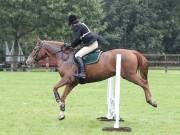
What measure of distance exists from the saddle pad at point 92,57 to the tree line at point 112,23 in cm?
4595

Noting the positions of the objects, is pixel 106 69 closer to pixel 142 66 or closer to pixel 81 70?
pixel 81 70

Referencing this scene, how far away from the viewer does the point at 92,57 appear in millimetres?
15195

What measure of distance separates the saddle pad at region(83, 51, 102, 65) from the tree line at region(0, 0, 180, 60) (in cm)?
4595

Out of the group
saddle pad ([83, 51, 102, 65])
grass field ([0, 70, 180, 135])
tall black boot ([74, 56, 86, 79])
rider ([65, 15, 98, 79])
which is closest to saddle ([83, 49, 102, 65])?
saddle pad ([83, 51, 102, 65])

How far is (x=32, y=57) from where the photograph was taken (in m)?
16.1

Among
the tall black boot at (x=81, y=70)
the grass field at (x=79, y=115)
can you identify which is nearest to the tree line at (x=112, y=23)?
the grass field at (x=79, y=115)

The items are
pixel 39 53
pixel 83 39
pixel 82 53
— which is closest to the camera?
pixel 82 53

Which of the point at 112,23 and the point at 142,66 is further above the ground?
the point at 112,23

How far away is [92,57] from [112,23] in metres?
64.1

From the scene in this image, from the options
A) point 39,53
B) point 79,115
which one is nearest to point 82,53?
point 39,53

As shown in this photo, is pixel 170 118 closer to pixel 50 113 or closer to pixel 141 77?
pixel 141 77

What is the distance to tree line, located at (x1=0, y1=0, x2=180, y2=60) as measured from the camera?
61.3 metres

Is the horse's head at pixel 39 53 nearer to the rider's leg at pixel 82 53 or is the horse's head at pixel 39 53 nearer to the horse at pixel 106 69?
the horse at pixel 106 69

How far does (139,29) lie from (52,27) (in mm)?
19605
